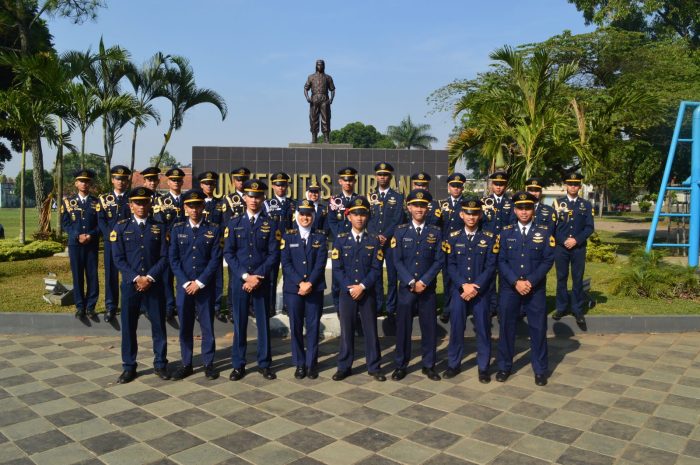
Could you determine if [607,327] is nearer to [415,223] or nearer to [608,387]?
[608,387]

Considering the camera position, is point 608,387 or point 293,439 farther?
point 608,387

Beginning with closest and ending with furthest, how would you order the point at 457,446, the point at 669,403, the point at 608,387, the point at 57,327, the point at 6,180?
the point at 457,446 < the point at 669,403 < the point at 608,387 < the point at 57,327 < the point at 6,180

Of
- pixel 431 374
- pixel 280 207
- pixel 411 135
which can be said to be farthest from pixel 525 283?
pixel 411 135

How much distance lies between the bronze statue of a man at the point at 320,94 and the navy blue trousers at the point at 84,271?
22.5ft

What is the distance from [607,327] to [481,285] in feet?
8.64

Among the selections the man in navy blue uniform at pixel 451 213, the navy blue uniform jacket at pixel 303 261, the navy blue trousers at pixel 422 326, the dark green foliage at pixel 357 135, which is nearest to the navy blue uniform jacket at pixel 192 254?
the navy blue uniform jacket at pixel 303 261

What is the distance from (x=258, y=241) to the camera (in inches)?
209

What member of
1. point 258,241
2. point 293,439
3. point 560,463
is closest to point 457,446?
point 560,463

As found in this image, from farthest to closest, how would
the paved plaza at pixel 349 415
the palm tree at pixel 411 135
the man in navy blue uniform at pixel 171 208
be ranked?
the palm tree at pixel 411 135 → the man in navy blue uniform at pixel 171 208 → the paved plaza at pixel 349 415

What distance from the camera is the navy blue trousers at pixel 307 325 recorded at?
5211 millimetres

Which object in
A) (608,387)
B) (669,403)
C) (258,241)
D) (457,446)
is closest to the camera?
(457,446)

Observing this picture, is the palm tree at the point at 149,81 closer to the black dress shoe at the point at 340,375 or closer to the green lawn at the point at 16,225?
the green lawn at the point at 16,225

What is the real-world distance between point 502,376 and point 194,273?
118 inches

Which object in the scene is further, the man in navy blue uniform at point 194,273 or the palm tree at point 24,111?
the palm tree at point 24,111
